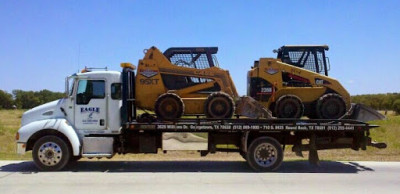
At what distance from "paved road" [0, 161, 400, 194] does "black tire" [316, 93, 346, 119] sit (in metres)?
1.44

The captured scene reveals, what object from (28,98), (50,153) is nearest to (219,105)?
(50,153)

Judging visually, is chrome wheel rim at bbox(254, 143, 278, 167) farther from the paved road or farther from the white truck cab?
the white truck cab

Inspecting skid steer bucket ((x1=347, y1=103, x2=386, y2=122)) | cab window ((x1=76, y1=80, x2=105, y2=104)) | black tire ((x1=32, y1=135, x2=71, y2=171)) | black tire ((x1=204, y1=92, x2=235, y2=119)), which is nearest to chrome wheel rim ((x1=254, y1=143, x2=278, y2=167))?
black tire ((x1=204, y1=92, x2=235, y2=119))

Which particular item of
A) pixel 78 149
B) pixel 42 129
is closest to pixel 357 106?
pixel 78 149

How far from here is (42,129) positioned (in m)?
10.4

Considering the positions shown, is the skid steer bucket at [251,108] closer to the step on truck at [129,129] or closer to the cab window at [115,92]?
the step on truck at [129,129]

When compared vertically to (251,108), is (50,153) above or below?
below

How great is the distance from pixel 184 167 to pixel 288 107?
129 inches

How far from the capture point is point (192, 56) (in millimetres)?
11820

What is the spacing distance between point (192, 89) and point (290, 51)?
3154mm

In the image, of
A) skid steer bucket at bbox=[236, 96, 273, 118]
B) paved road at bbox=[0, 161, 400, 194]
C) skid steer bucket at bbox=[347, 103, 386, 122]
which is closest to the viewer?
paved road at bbox=[0, 161, 400, 194]

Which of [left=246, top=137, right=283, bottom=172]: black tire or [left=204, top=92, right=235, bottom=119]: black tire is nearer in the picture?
[left=246, top=137, right=283, bottom=172]: black tire

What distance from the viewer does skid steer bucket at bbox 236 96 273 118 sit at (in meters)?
11.3

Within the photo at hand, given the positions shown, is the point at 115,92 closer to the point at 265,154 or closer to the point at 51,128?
the point at 51,128
